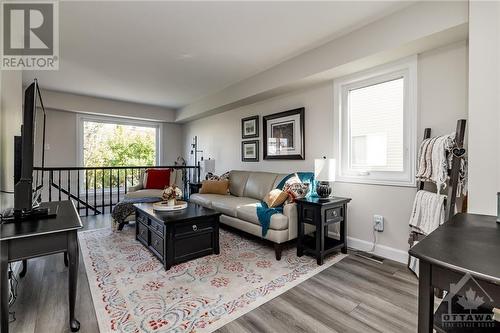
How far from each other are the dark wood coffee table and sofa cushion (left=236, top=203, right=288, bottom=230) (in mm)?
427

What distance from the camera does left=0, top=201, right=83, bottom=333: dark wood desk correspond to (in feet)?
4.24

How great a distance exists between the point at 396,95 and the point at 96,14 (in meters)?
Answer: 3.12

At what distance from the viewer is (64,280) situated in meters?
2.16

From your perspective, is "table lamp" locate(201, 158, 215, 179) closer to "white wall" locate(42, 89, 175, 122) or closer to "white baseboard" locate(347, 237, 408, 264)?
"white wall" locate(42, 89, 175, 122)

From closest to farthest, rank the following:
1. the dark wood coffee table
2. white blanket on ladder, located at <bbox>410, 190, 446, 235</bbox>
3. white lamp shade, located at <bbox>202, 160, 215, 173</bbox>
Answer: white blanket on ladder, located at <bbox>410, 190, 446, 235</bbox> < the dark wood coffee table < white lamp shade, located at <bbox>202, 160, 215, 173</bbox>

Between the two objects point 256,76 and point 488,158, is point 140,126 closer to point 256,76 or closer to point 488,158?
point 256,76

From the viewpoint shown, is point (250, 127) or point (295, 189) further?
point (250, 127)

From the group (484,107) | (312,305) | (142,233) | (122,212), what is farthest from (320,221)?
(122,212)

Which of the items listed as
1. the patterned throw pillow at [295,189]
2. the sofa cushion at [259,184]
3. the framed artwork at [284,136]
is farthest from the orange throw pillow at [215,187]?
the patterned throw pillow at [295,189]

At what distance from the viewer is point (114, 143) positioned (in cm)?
569

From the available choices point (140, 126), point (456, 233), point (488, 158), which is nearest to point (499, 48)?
point (488, 158)

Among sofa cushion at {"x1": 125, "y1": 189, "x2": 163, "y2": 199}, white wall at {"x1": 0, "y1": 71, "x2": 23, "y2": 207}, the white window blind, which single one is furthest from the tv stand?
the white window blind

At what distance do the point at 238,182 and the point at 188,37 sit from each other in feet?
7.88

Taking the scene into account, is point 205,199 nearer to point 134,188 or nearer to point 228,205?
point 228,205
